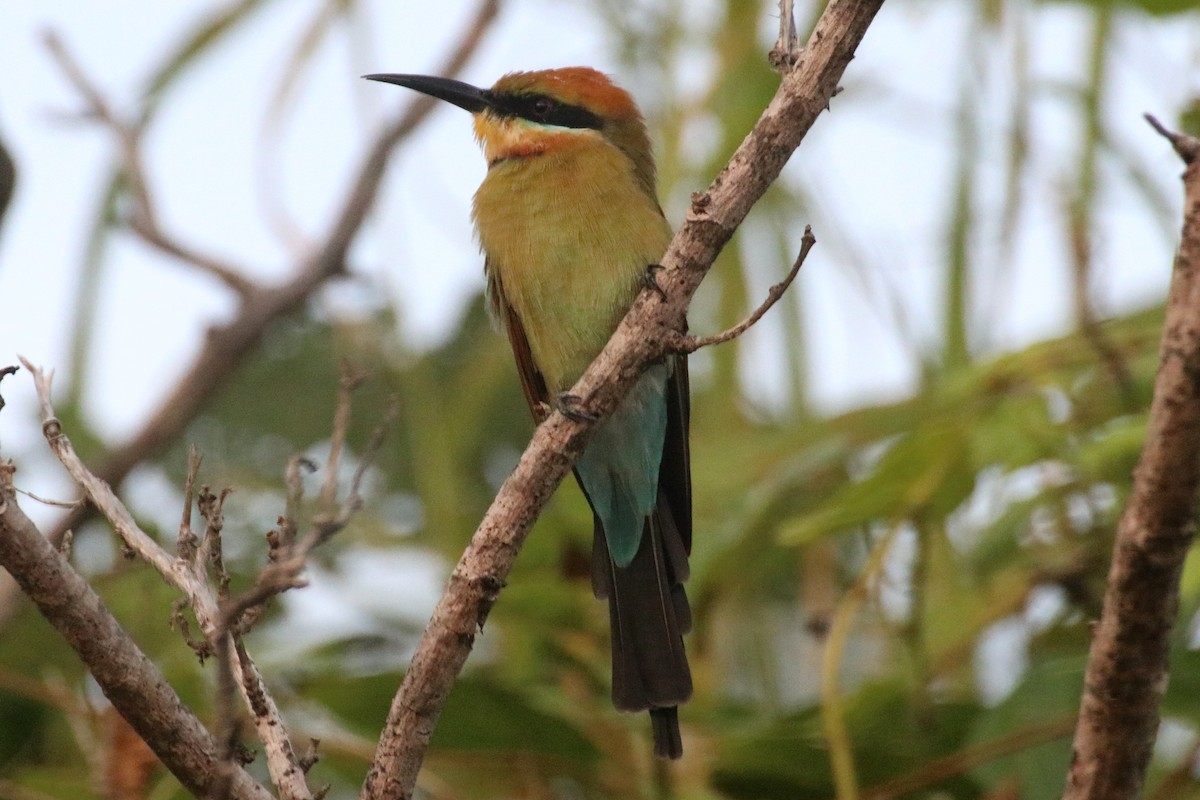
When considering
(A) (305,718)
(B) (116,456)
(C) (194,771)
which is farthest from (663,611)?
(B) (116,456)

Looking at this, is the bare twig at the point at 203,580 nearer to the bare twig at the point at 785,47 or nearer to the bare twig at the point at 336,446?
the bare twig at the point at 336,446

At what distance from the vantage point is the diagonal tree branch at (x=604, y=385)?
1575 mm

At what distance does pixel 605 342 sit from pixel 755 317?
36.0 inches

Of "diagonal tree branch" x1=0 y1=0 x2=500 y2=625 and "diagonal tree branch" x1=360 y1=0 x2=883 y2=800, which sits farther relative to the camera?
"diagonal tree branch" x1=0 y1=0 x2=500 y2=625

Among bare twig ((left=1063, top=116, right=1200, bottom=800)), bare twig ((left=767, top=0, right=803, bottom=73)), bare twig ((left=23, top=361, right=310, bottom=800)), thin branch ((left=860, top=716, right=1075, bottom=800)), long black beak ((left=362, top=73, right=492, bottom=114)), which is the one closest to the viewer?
bare twig ((left=1063, top=116, right=1200, bottom=800))

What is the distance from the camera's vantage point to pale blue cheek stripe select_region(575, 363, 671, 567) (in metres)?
2.46

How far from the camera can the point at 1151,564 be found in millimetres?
1259

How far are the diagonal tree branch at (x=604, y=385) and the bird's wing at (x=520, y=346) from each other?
0.84 metres

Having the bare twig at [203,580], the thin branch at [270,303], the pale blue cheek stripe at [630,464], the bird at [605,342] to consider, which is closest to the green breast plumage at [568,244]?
the bird at [605,342]

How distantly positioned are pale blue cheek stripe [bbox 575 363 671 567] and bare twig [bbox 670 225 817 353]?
714mm

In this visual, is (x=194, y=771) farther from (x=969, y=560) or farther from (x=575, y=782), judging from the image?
(x=969, y=560)

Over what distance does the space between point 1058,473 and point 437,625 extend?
128 cm

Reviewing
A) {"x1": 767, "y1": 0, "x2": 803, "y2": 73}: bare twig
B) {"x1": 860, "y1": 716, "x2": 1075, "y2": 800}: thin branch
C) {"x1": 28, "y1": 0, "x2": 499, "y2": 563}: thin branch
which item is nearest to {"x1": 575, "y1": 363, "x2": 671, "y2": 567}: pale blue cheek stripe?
{"x1": 860, "y1": 716, "x2": 1075, "y2": 800}: thin branch

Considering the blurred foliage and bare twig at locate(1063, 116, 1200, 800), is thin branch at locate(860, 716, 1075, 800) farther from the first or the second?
bare twig at locate(1063, 116, 1200, 800)
